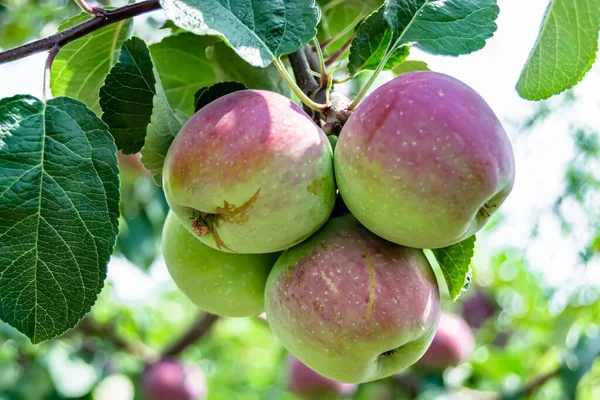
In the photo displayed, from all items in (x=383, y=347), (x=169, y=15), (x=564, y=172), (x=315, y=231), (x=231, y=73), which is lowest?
(x=564, y=172)

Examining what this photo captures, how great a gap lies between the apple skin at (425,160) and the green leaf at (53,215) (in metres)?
0.36

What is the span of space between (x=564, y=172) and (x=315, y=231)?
4.78 ft

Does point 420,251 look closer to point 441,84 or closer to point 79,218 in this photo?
point 441,84

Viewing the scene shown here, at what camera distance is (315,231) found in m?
1.03

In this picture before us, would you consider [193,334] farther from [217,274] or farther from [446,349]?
[217,274]

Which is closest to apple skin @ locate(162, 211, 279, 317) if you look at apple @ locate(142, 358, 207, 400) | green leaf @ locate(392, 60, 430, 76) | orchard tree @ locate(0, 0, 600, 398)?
orchard tree @ locate(0, 0, 600, 398)

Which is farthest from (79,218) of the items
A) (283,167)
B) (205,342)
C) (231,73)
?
(205,342)

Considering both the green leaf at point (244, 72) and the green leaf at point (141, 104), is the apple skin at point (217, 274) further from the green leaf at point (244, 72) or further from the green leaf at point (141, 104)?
the green leaf at point (244, 72)

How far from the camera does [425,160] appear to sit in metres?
0.88

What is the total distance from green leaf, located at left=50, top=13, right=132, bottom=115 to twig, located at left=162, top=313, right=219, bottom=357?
2004 mm

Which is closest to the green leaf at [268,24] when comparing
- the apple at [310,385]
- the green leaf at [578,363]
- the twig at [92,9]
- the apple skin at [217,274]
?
the twig at [92,9]

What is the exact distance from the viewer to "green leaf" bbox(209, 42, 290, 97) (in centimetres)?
125

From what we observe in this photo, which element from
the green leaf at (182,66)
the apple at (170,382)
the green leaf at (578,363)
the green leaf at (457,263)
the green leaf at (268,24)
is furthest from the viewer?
the apple at (170,382)

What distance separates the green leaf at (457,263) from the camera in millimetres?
1087
